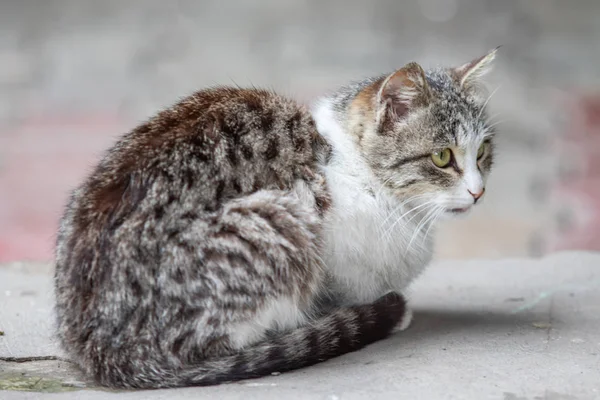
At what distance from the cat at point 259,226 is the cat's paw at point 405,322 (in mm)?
13

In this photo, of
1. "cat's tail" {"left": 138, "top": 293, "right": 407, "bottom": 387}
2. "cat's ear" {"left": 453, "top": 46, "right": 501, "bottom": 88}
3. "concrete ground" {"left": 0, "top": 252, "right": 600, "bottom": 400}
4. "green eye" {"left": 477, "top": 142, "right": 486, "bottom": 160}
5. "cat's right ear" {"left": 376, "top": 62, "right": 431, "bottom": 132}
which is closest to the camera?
"concrete ground" {"left": 0, "top": 252, "right": 600, "bottom": 400}

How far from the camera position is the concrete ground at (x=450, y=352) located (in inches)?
114

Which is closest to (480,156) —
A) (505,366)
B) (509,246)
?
(505,366)

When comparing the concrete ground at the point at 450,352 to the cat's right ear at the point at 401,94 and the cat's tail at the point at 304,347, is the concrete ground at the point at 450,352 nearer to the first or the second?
the cat's tail at the point at 304,347

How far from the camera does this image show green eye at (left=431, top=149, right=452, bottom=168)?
3375mm

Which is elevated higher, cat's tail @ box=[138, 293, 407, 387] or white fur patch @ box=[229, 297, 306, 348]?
white fur patch @ box=[229, 297, 306, 348]

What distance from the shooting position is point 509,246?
6605 mm

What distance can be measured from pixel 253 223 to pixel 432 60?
200 inches

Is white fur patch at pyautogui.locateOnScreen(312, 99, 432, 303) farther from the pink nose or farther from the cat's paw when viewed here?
the pink nose

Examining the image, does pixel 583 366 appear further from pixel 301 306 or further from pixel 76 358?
pixel 76 358

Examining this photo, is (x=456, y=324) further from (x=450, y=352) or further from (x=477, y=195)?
(x=477, y=195)

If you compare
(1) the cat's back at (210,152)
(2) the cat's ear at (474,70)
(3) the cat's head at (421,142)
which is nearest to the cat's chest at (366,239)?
(3) the cat's head at (421,142)

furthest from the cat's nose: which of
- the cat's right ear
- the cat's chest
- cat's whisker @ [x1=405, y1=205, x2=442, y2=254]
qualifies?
the cat's right ear

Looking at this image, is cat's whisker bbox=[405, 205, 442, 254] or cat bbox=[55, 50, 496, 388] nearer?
cat bbox=[55, 50, 496, 388]
